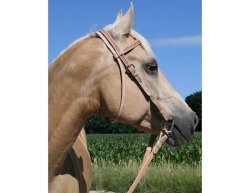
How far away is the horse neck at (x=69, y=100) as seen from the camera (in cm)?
227

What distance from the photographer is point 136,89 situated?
2.29 meters

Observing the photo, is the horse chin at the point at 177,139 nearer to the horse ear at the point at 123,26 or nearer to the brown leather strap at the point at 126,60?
the brown leather strap at the point at 126,60

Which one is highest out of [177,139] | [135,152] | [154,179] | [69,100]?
[69,100]

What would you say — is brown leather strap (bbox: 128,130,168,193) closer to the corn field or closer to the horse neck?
the horse neck

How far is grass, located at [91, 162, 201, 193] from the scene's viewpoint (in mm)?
6838

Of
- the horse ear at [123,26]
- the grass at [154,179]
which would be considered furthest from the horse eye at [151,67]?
the grass at [154,179]

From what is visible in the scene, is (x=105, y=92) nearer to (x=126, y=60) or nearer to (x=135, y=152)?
(x=126, y=60)

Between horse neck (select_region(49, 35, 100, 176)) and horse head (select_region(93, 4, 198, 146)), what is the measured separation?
0.06m

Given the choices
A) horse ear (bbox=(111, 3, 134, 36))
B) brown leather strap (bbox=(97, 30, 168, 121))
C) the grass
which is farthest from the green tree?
the grass

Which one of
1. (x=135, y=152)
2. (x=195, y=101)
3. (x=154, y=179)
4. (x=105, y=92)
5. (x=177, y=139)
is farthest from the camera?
(x=135, y=152)

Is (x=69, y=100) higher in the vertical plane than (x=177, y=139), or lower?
higher

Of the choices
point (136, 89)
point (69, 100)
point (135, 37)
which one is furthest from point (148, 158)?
point (135, 37)

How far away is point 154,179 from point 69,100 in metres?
5.26
